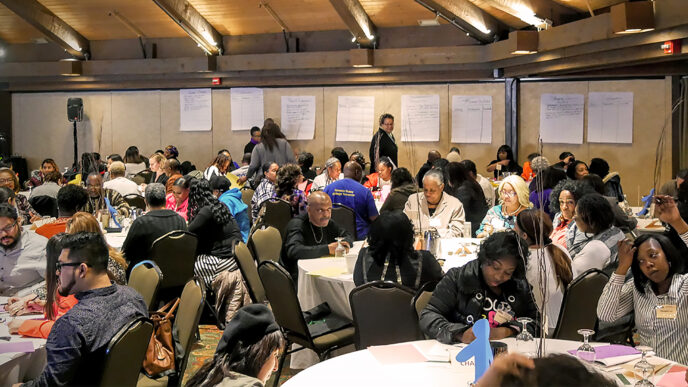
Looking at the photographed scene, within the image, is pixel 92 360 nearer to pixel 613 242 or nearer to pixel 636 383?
pixel 636 383

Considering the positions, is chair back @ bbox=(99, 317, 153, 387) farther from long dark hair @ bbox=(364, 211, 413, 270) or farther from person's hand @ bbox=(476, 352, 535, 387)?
person's hand @ bbox=(476, 352, 535, 387)

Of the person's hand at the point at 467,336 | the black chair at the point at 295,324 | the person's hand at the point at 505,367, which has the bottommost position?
the black chair at the point at 295,324

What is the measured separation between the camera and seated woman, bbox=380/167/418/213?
727 centimetres

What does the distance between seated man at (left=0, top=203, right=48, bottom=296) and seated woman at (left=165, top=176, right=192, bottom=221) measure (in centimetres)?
221

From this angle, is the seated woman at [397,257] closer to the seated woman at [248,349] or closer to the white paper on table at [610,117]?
the seated woman at [248,349]

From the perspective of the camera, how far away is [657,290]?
3.63 m

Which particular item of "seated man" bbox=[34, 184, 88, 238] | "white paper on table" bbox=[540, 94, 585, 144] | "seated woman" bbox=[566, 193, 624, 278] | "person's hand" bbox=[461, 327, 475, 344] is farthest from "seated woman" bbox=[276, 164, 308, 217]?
"white paper on table" bbox=[540, 94, 585, 144]

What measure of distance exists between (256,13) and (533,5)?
16.2 feet

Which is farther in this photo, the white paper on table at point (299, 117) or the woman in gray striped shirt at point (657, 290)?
the white paper on table at point (299, 117)

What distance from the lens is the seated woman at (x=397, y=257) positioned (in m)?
4.15

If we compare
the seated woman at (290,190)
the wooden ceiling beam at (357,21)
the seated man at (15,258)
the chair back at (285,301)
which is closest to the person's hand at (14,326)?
the seated man at (15,258)

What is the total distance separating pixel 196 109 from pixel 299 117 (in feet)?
6.61

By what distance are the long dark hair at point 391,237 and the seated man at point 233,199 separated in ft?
9.56

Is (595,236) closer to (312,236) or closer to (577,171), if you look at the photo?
(312,236)
